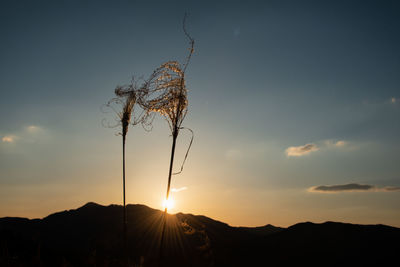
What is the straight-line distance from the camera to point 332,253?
36094 millimetres

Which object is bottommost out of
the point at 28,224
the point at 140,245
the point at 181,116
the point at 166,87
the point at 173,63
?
the point at 140,245

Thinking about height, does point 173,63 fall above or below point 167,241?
above

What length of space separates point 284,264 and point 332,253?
7084 mm

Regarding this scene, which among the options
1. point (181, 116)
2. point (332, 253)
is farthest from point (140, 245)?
point (181, 116)

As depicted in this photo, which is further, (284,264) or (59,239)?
(59,239)

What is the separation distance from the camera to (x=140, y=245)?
38.0m

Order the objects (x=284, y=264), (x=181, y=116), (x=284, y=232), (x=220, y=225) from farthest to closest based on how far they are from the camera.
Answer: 1. (x=220, y=225)
2. (x=284, y=232)
3. (x=284, y=264)
4. (x=181, y=116)

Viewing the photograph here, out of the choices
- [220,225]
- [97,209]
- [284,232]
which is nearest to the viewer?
[284,232]

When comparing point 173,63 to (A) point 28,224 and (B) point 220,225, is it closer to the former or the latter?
(A) point 28,224

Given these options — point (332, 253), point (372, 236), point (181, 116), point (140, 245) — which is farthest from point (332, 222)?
point (181, 116)

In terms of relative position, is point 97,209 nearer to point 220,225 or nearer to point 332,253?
point 220,225

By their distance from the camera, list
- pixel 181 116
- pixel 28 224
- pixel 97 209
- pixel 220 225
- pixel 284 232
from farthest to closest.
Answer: pixel 220 225, pixel 97 209, pixel 28 224, pixel 284 232, pixel 181 116

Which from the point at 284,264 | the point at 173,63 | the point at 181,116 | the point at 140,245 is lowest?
the point at 284,264

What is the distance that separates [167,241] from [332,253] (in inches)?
857
